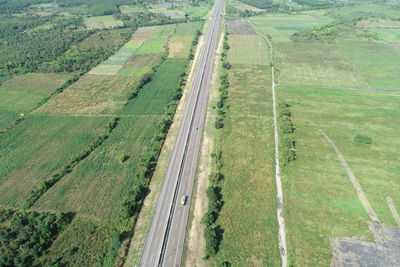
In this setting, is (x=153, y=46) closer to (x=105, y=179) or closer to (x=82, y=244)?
(x=105, y=179)

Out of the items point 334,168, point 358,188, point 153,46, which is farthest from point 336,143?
point 153,46

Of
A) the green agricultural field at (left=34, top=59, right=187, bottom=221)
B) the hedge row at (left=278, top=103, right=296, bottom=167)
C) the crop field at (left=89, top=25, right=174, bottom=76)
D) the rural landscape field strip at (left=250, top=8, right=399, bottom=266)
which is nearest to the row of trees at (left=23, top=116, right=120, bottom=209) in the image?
the green agricultural field at (left=34, top=59, right=187, bottom=221)

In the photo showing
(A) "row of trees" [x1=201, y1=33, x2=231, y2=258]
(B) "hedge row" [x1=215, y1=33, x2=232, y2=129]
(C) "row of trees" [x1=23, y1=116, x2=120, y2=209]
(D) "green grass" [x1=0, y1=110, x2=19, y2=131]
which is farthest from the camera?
(B) "hedge row" [x1=215, y1=33, x2=232, y2=129]

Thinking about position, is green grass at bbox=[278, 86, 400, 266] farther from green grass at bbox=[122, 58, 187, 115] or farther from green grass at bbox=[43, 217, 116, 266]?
green grass at bbox=[122, 58, 187, 115]

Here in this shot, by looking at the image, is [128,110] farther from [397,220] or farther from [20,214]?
[397,220]

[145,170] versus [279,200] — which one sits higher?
[145,170]

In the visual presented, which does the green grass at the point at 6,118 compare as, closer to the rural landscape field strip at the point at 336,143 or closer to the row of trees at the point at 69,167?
the row of trees at the point at 69,167
